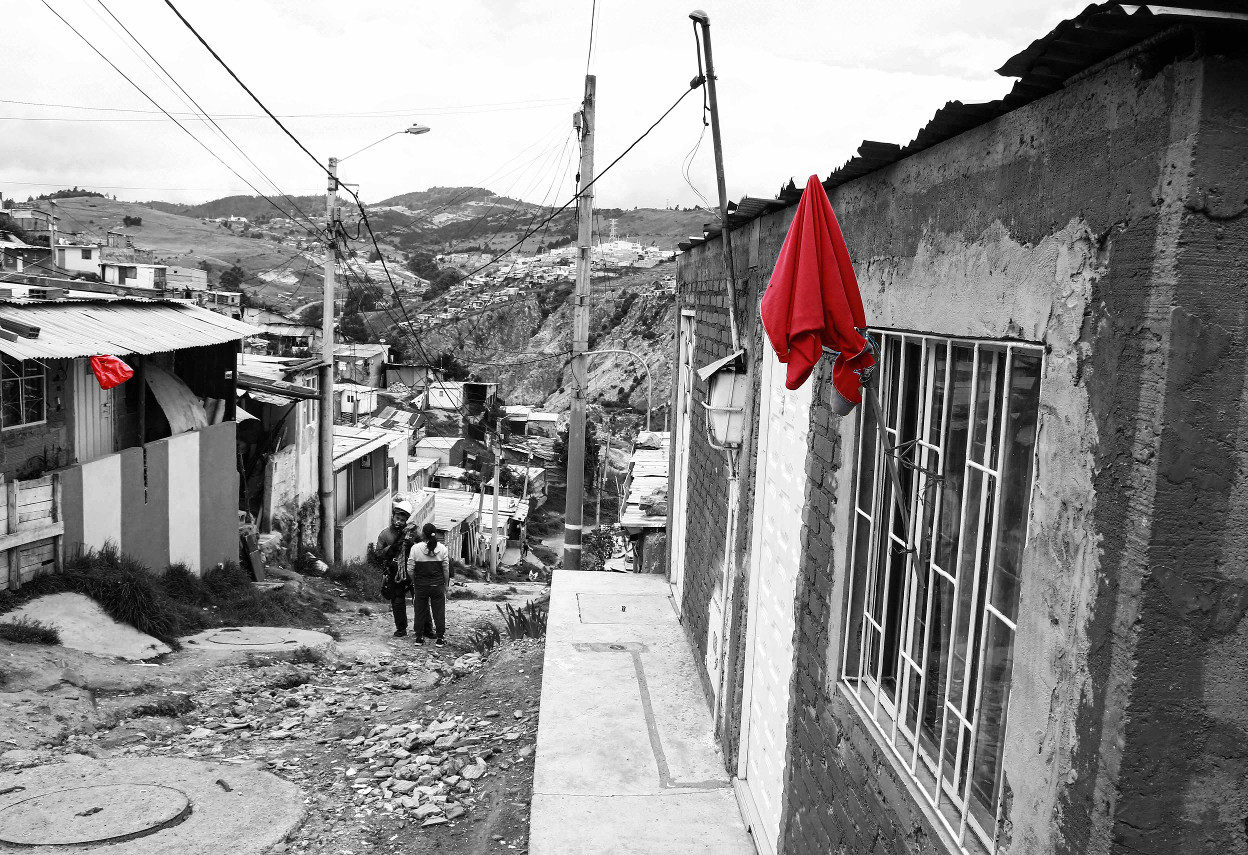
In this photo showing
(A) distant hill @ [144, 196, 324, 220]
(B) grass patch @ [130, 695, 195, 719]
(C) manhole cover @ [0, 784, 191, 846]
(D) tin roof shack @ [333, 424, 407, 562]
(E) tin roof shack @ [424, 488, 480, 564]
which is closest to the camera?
(C) manhole cover @ [0, 784, 191, 846]

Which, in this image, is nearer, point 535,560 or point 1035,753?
point 1035,753

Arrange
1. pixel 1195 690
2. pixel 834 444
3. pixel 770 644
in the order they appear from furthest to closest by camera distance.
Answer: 1. pixel 770 644
2. pixel 834 444
3. pixel 1195 690

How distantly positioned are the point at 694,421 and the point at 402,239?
128482mm

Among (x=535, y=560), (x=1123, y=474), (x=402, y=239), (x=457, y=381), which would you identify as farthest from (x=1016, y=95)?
(x=402, y=239)

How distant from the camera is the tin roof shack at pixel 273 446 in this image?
668 inches

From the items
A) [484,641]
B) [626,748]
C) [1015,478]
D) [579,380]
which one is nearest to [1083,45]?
[1015,478]

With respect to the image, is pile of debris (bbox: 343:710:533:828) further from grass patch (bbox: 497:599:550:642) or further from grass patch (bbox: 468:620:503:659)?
grass patch (bbox: 468:620:503:659)

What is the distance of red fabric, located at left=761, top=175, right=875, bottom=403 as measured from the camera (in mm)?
2449

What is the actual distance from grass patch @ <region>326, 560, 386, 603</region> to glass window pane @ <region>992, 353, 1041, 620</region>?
48.7 feet

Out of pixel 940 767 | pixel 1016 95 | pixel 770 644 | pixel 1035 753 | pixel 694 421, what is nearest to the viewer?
pixel 1035 753

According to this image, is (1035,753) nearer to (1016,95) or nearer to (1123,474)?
(1123,474)

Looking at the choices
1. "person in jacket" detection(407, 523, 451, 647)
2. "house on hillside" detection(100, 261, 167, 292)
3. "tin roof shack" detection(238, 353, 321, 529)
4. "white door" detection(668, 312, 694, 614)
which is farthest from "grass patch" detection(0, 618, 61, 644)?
"house on hillside" detection(100, 261, 167, 292)

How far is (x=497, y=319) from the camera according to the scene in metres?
79.8

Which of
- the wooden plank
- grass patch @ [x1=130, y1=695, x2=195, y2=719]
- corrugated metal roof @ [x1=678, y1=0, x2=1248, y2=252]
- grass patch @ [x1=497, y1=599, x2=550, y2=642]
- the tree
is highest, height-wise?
the tree
